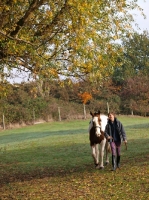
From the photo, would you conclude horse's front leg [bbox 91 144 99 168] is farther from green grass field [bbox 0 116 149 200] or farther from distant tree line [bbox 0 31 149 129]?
distant tree line [bbox 0 31 149 129]

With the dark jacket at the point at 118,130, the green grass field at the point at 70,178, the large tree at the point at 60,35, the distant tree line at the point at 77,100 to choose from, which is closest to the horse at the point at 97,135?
the green grass field at the point at 70,178

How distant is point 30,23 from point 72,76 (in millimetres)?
1768

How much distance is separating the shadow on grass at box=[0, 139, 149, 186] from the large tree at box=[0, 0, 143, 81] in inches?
145

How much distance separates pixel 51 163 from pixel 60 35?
7.00m

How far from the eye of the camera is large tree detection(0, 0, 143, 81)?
963 centimetres

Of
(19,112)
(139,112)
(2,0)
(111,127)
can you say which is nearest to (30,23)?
(2,0)

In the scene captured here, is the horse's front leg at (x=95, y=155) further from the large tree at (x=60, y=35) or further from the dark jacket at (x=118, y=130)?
the large tree at (x=60, y=35)

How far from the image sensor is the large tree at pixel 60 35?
9.63 m

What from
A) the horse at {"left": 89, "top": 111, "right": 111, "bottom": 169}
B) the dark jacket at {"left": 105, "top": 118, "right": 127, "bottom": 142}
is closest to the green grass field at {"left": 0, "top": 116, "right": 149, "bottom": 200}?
the horse at {"left": 89, "top": 111, "right": 111, "bottom": 169}

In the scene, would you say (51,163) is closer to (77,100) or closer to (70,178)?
(70,178)

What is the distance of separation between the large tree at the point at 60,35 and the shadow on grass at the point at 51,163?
3691mm

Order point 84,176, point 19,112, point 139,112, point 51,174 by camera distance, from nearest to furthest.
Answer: point 84,176, point 51,174, point 19,112, point 139,112

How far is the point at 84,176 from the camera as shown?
11742 millimetres

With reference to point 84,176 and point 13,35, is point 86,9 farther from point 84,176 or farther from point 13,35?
point 84,176
